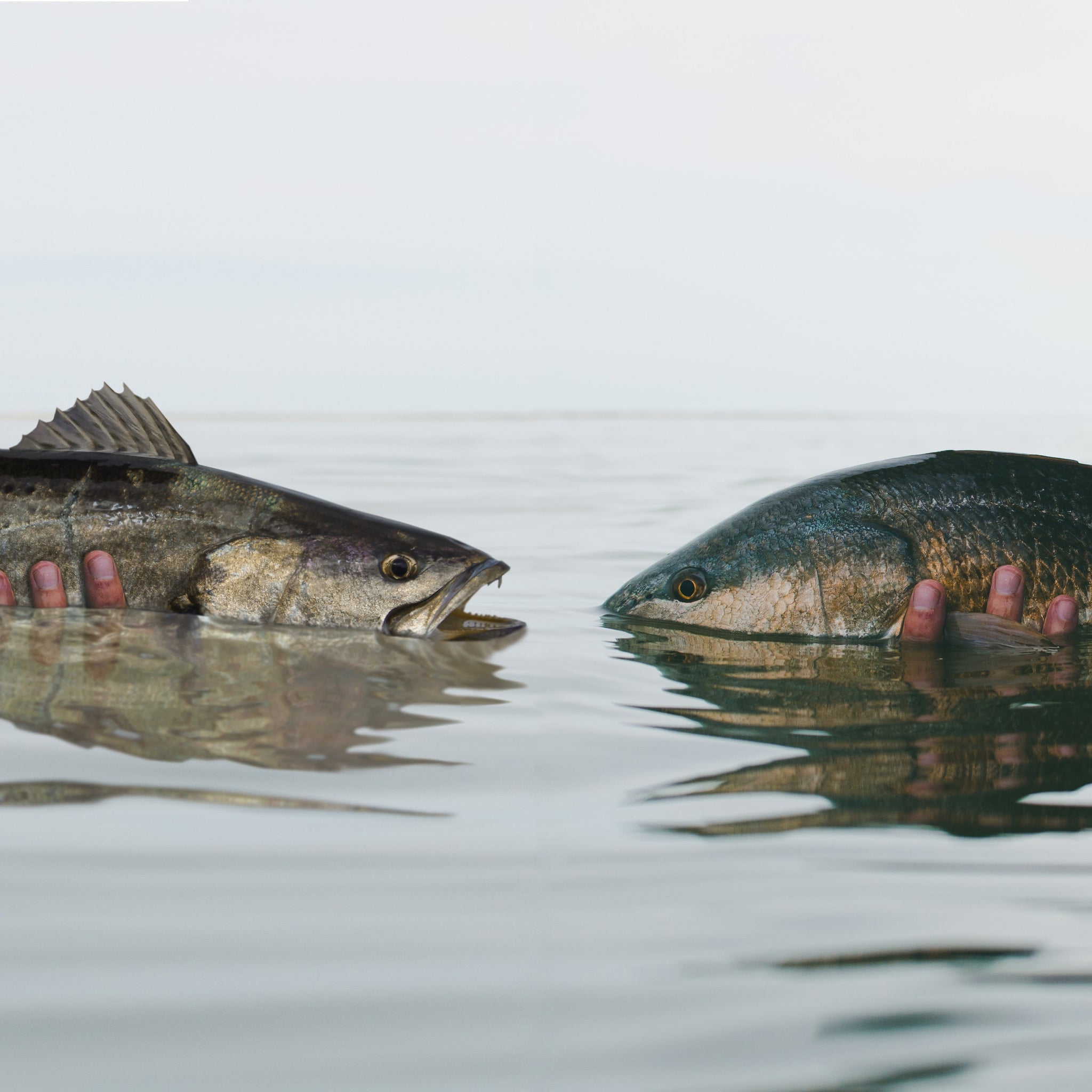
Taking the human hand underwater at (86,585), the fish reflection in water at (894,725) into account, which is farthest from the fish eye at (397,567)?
the human hand underwater at (86,585)

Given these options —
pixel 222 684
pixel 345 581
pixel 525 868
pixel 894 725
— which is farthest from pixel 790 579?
pixel 525 868

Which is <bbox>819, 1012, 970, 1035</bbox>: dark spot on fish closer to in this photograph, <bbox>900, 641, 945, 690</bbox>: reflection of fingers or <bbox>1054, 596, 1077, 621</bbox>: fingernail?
<bbox>900, 641, 945, 690</bbox>: reflection of fingers

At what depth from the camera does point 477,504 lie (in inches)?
505

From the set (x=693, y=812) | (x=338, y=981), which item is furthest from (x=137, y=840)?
(x=693, y=812)

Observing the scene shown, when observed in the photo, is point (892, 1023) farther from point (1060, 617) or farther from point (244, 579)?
point (1060, 617)

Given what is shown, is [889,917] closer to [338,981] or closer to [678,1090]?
[678,1090]

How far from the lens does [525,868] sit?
2395 millimetres

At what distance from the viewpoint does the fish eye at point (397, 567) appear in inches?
192

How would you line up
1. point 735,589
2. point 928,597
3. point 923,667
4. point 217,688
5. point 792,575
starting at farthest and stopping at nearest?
point 735,589 < point 792,575 < point 928,597 < point 923,667 < point 217,688

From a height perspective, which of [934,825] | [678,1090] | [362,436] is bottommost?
[678,1090]

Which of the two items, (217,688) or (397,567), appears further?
(397,567)

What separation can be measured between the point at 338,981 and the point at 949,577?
4020 millimetres

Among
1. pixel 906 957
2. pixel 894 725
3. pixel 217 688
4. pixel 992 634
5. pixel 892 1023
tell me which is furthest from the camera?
pixel 992 634

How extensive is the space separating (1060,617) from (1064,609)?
4 centimetres
